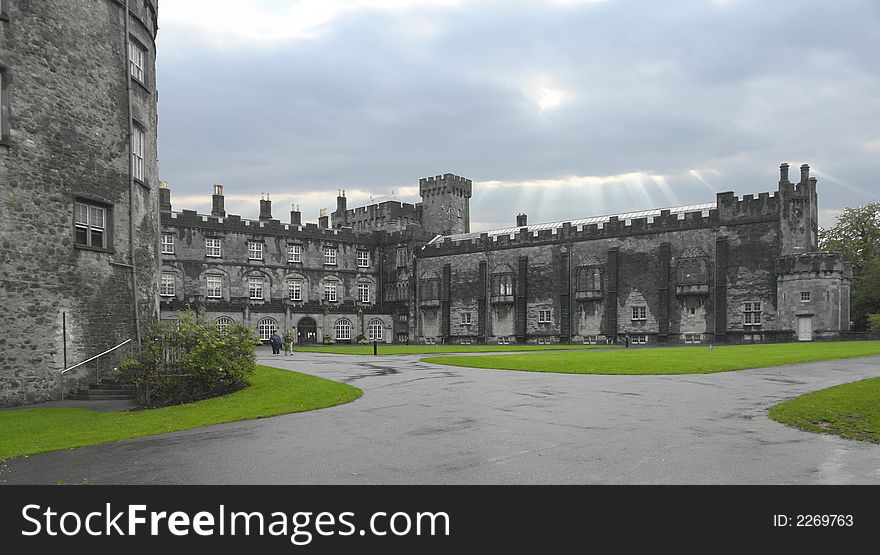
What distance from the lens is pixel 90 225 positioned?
2092cm

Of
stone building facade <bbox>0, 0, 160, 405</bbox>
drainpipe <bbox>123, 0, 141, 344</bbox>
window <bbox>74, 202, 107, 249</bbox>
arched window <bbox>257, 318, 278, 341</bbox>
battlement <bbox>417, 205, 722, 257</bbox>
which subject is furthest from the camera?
arched window <bbox>257, 318, 278, 341</bbox>

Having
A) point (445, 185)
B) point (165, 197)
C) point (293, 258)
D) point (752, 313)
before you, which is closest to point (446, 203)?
point (445, 185)

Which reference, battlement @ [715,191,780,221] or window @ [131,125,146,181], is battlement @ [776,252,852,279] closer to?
battlement @ [715,191,780,221]

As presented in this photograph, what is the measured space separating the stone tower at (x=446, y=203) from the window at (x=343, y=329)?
1662cm

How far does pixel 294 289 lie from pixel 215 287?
7492mm

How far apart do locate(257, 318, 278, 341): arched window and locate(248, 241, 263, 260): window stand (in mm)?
6308

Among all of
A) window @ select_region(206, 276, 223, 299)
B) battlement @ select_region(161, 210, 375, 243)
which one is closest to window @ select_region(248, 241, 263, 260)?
battlement @ select_region(161, 210, 375, 243)

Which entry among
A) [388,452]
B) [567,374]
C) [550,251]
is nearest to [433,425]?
[388,452]

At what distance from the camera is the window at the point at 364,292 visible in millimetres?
68938

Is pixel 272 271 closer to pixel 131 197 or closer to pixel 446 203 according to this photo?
pixel 446 203

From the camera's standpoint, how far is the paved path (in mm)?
8734

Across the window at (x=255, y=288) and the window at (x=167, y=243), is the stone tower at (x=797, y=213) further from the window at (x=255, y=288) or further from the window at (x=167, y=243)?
the window at (x=167, y=243)
